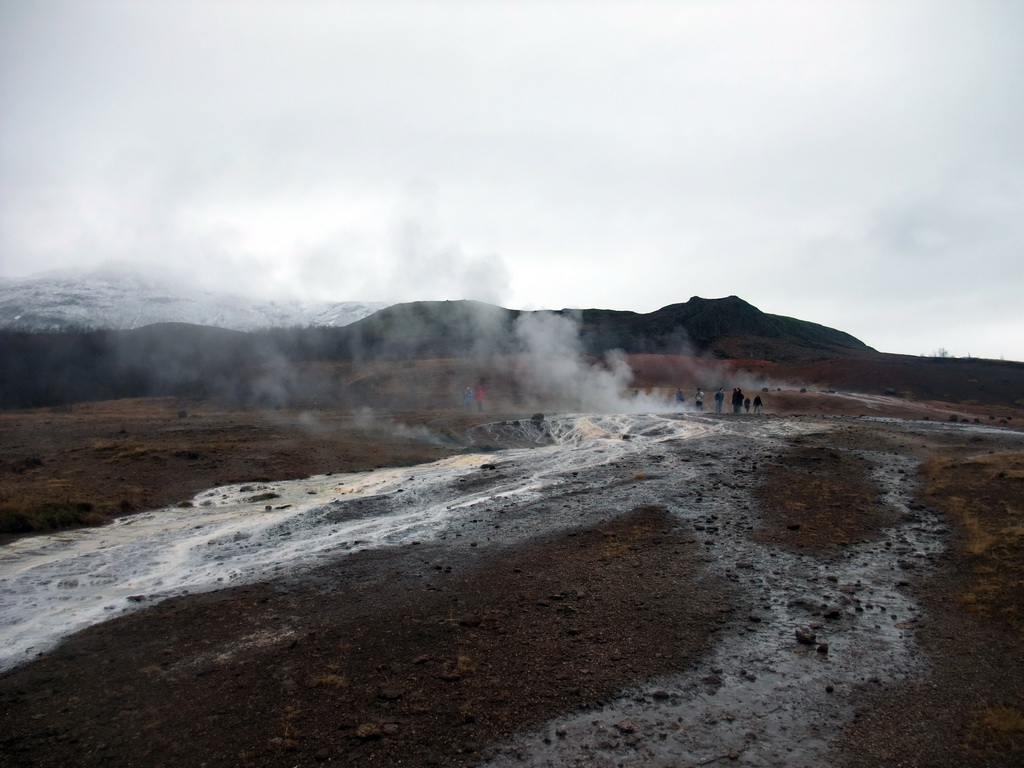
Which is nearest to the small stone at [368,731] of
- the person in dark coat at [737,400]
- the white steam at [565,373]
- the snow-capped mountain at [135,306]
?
the person in dark coat at [737,400]

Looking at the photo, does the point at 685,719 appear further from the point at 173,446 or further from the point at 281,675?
the point at 173,446

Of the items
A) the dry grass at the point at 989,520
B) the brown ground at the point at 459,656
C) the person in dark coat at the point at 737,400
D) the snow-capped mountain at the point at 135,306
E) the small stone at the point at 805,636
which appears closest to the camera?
the brown ground at the point at 459,656

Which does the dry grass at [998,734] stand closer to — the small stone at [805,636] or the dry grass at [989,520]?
the small stone at [805,636]

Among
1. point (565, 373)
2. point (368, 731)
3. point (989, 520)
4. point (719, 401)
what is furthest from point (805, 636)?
point (565, 373)

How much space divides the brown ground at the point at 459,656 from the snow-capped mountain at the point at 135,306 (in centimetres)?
11293

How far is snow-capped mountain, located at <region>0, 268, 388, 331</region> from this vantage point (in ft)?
396

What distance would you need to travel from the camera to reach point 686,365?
64938 millimetres

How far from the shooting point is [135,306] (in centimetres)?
13588

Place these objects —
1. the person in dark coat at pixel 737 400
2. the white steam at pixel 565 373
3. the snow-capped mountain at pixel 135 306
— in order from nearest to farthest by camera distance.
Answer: the person in dark coat at pixel 737 400
the white steam at pixel 565 373
the snow-capped mountain at pixel 135 306

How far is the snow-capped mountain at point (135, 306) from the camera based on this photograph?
396 feet

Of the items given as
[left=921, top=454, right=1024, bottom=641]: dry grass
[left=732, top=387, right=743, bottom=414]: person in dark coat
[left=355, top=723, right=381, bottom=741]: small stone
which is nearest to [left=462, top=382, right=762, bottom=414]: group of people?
[left=732, top=387, right=743, bottom=414]: person in dark coat

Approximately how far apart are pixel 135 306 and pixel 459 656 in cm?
15588

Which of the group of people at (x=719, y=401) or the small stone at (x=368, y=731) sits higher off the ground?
the group of people at (x=719, y=401)

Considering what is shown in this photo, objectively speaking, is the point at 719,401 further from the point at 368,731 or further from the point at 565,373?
the point at 368,731
